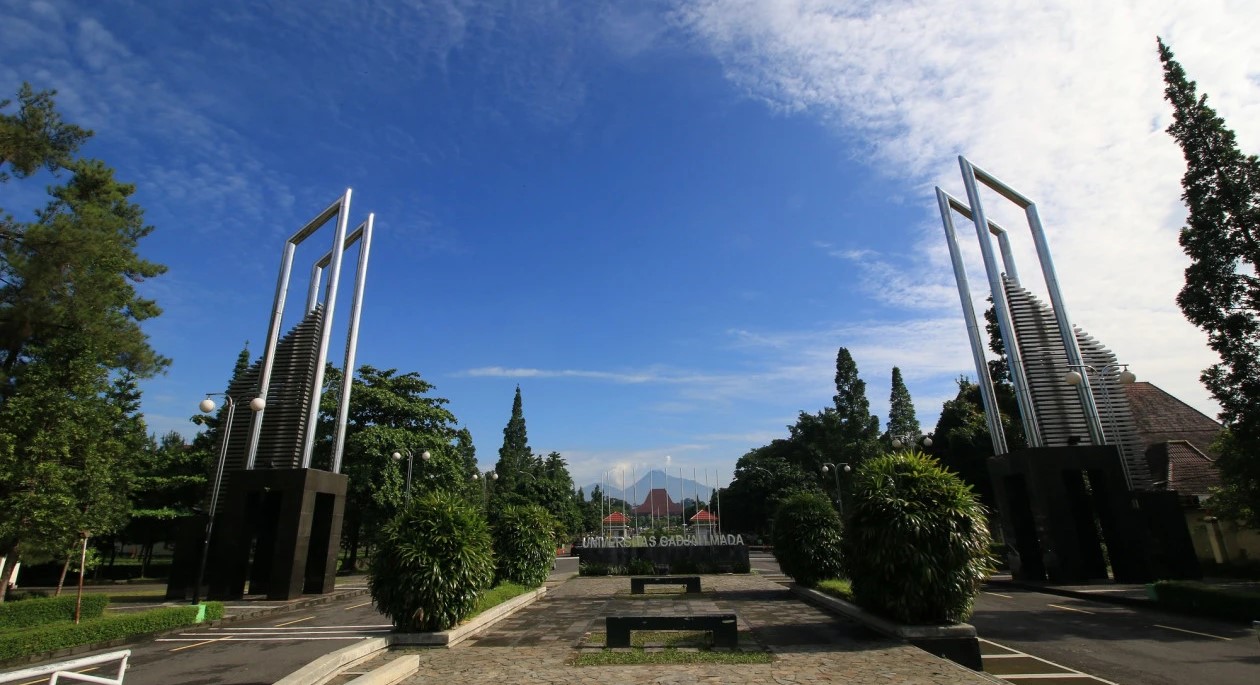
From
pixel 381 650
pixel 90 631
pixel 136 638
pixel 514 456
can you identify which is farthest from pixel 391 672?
pixel 514 456

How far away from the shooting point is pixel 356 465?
Result: 93.7 ft

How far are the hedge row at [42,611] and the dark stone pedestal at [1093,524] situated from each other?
24870 millimetres

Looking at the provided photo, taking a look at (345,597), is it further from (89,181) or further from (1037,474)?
(1037,474)

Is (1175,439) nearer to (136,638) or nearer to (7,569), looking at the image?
(136,638)

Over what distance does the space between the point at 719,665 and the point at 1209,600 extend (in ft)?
36.6

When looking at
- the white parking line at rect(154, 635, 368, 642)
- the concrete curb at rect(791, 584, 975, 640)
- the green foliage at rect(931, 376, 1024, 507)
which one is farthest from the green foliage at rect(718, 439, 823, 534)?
the white parking line at rect(154, 635, 368, 642)

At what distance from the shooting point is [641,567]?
2447 centimetres

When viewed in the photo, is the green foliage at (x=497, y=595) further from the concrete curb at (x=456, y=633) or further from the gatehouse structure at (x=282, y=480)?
Result: the gatehouse structure at (x=282, y=480)

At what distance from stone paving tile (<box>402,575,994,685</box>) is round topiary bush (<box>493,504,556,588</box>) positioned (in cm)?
332

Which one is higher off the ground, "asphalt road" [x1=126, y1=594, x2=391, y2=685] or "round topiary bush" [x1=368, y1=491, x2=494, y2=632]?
"round topiary bush" [x1=368, y1=491, x2=494, y2=632]

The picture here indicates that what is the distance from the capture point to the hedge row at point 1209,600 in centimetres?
1145

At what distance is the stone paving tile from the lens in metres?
7.50

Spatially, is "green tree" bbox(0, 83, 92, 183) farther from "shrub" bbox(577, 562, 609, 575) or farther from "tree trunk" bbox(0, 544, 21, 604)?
"shrub" bbox(577, 562, 609, 575)

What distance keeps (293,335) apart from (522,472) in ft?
137
